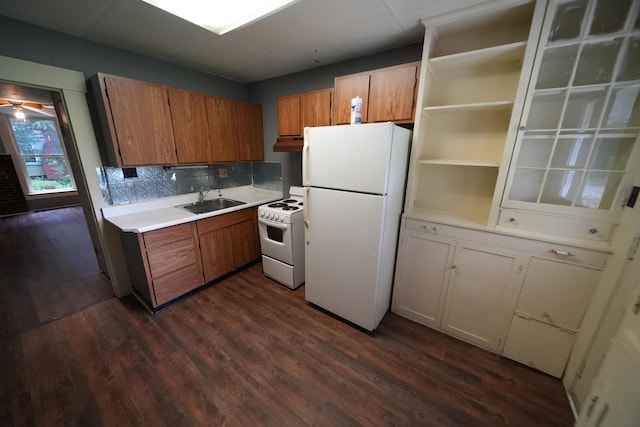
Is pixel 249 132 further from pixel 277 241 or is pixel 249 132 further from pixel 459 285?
pixel 459 285

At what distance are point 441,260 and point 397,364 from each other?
2.94 ft

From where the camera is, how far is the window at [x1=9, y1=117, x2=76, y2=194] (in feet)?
16.5

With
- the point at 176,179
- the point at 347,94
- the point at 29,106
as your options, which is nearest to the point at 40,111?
the point at 29,106

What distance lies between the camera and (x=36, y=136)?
5250mm

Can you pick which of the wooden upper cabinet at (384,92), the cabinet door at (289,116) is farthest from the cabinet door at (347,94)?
the cabinet door at (289,116)

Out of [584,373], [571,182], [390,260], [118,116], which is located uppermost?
[118,116]

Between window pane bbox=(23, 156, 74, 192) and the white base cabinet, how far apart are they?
8314mm

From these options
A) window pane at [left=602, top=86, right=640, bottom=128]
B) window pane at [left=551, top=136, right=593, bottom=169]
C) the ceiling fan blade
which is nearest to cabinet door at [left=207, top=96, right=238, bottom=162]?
window pane at [left=551, top=136, right=593, bottom=169]

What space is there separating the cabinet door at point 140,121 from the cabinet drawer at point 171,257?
0.87m

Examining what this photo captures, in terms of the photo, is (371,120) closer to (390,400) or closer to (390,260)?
(390,260)

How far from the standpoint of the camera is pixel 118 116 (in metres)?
2.00

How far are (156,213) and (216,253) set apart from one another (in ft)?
2.53

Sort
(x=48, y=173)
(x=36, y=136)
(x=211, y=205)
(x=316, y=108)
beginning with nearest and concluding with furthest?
1. (x=316, y=108)
2. (x=211, y=205)
3. (x=36, y=136)
4. (x=48, y=173)

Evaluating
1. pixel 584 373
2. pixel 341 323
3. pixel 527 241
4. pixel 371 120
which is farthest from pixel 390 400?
pixel 371 120
